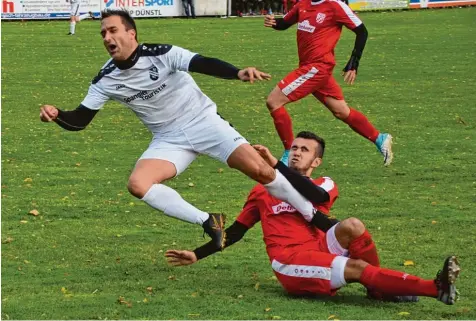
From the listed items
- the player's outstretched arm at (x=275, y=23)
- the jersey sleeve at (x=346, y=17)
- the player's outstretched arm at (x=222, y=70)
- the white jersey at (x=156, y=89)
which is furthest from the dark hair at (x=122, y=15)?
the player's outstretched arm at (x=275, y=23)

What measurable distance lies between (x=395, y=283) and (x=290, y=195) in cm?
123

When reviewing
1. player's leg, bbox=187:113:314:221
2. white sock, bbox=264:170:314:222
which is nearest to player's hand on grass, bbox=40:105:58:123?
player's leg, bbox=187:113:314:221

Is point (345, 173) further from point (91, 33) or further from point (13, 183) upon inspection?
point (91, 33)

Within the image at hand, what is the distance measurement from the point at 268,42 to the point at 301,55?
17677mm

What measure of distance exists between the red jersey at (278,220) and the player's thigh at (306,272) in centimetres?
17

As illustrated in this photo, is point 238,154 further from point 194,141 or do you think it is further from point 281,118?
point 281,118

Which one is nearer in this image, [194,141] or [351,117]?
[194,141]

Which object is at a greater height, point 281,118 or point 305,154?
point 305,154

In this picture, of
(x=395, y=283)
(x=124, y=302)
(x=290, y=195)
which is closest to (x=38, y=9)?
(x=290, y=195)

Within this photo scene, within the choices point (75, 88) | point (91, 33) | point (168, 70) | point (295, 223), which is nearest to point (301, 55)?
point (168, 70)

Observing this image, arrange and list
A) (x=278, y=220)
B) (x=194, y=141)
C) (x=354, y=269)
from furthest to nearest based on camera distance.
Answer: (x=194, y=141)
(x=278, y=220)
(x=354, y=269)

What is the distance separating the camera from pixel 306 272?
7965mm

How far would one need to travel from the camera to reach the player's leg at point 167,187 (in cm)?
880

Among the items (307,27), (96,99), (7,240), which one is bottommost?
(7,240)
